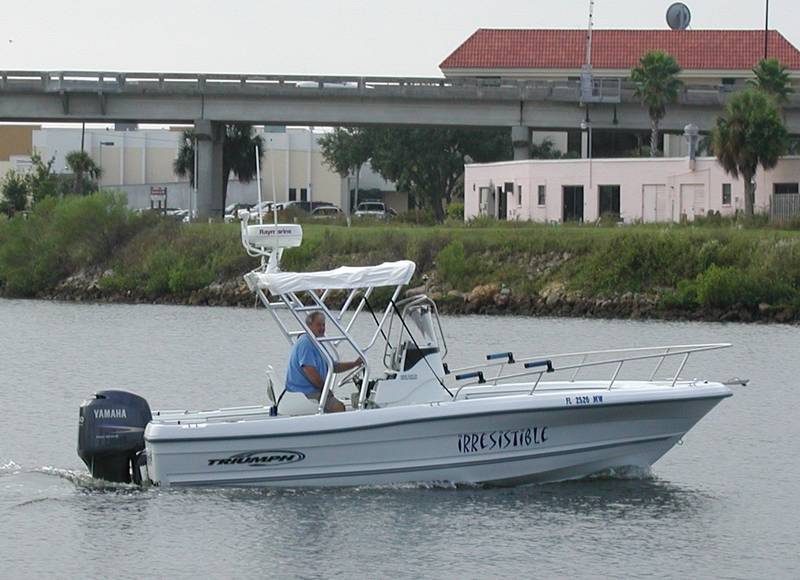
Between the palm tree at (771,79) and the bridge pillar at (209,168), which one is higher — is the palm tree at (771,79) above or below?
above

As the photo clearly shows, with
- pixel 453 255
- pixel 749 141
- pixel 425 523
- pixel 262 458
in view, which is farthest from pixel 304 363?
pixel 749 141

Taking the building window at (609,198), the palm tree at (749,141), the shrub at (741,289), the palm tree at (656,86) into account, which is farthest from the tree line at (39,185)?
the shrub at (741,289)

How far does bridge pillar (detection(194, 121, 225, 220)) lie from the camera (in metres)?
79.1

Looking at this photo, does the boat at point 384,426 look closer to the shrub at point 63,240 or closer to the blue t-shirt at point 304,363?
the blue t-shirt at point 304,363

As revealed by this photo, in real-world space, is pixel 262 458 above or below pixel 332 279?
below

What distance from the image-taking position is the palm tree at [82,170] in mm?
106812

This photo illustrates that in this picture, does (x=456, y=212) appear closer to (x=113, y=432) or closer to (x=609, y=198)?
(x=609, y=198)

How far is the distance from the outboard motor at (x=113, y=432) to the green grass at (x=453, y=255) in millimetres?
35541

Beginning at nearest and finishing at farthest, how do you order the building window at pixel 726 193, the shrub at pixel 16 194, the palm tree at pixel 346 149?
the building window at pixel 726 193 → the shrub at pixel 16 194 → the palm tree at pixel 346 149

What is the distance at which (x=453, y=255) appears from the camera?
6091 centimetres

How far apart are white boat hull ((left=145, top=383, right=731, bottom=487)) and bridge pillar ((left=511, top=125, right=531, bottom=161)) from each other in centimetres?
5699

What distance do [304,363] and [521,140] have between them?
58.2m

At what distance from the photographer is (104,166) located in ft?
411

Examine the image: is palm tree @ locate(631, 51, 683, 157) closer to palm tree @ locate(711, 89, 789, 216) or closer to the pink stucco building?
the pink stucco building
